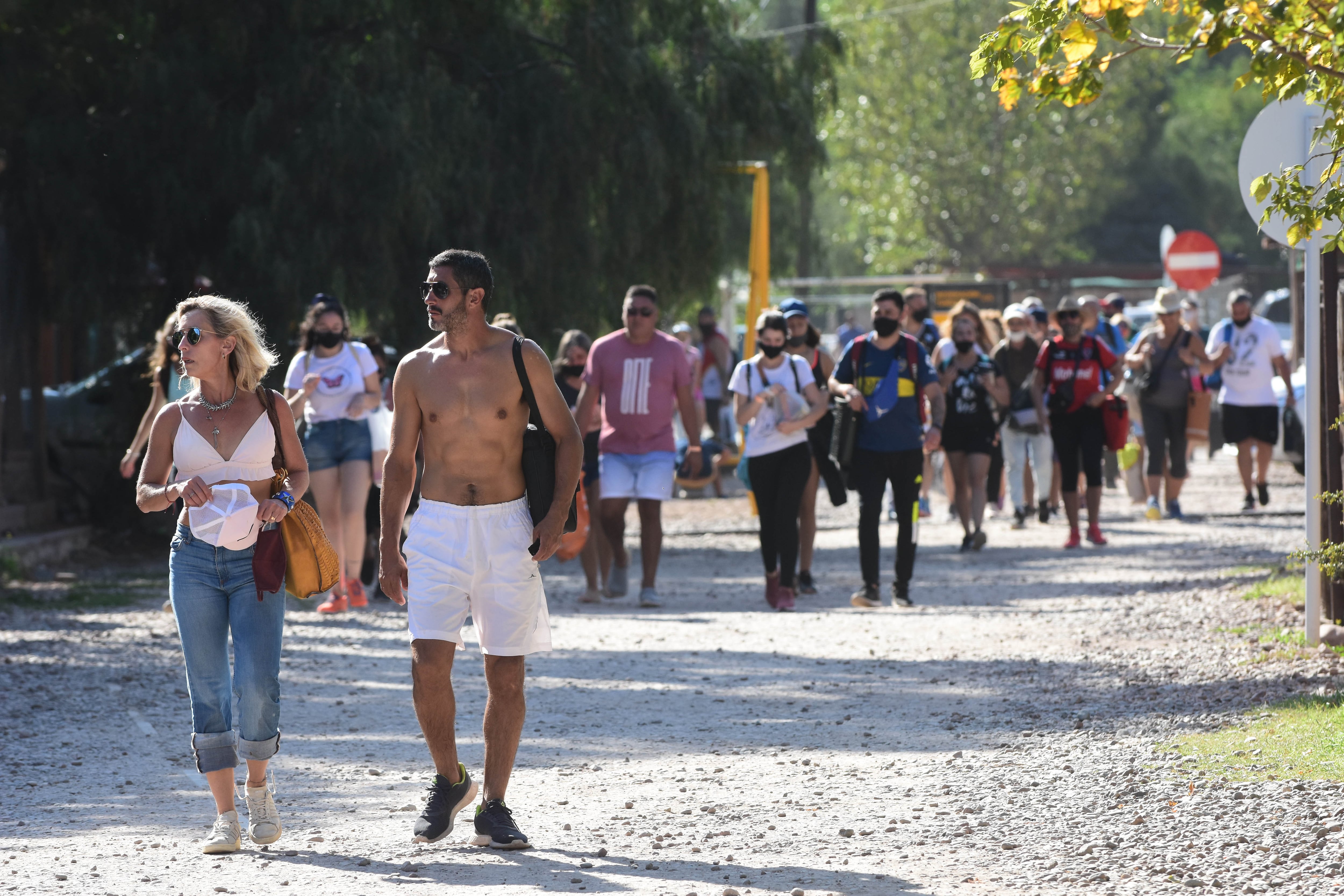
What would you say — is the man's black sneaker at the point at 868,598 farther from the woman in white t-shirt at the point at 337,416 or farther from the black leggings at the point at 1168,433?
the black leggings at the point at 1168,433

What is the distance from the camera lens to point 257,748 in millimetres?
5617

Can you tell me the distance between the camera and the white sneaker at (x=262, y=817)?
5.61 m

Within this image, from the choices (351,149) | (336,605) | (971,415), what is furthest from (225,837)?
(351,149)

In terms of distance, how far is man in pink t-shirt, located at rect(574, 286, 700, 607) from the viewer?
11305 millimetres

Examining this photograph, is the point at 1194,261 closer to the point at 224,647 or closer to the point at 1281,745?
the point at 1281,745

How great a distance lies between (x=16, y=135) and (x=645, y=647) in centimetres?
866

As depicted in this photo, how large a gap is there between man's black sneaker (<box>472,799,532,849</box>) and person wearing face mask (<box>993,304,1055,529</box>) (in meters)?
10.0

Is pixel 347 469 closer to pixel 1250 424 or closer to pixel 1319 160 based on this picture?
pixel 1319 160

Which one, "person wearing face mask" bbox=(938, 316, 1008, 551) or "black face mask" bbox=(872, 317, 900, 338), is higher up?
"black face mask" bbox=(872, 317, 900, 338)

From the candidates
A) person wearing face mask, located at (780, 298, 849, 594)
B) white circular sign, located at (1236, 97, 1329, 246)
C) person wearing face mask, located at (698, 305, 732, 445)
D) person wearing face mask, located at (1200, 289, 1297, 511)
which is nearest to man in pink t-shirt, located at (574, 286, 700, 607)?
person wearing face mask, located at (780, 298, 849, 594)

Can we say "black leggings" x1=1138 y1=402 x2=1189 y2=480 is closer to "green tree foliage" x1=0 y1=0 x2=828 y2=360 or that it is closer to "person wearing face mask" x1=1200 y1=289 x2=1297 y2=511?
"person wearing face mask" x1=1200 y1=289 x2=1297 y2=511

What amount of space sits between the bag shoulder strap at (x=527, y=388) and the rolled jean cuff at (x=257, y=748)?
128cm

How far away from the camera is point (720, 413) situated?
966 inches

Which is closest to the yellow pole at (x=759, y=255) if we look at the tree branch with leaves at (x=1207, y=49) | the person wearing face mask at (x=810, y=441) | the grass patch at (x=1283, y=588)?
the person wearing face mask at (x=810, y=441)
